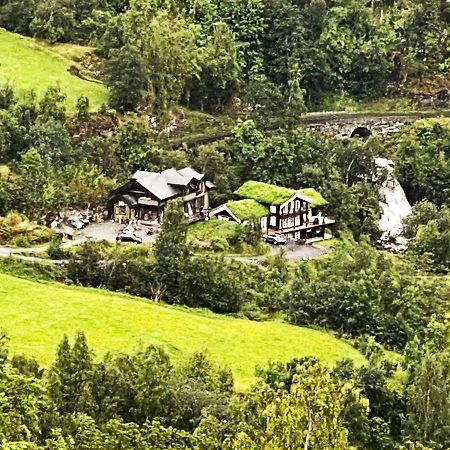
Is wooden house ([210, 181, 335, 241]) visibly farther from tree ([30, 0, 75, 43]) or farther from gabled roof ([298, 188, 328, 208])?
tree ([30, 0, 75, 43])

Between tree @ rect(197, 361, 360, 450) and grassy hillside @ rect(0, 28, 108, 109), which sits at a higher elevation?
grassy hillside @ rect(0, 28, 108, 109)

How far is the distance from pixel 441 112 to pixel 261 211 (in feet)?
90.5

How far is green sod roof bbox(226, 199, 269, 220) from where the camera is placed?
53.1 meters

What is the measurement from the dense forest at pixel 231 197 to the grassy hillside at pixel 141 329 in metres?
1.29

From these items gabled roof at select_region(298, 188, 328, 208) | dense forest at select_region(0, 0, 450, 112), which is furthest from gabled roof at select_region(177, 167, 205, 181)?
dense forest at select_region(0, 0, 450, 112)

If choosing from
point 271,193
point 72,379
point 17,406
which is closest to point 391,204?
point 271,193

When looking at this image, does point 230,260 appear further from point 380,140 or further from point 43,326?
point 380,140

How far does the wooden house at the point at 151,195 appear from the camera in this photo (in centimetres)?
5197

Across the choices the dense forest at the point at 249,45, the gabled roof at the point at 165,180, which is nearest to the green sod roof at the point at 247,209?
the gabled roof at the point at 165,180

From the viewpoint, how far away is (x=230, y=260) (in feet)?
151

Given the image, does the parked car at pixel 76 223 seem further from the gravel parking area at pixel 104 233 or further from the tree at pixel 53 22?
A: the tree at pixel 53 22

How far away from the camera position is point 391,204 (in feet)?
211

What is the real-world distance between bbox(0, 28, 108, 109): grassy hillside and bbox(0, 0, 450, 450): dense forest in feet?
4.18

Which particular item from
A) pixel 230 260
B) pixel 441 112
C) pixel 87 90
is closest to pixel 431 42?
pixel 441 112
